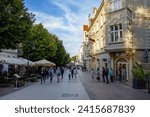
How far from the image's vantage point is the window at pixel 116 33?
1288 inches

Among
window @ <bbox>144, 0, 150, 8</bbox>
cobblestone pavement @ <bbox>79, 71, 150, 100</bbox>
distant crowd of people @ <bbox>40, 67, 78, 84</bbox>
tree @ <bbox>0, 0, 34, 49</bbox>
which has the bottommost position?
cobblestone pavement @ <bbox>79, 71, 150, 100</bbox>

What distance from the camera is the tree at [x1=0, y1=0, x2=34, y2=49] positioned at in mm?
22484

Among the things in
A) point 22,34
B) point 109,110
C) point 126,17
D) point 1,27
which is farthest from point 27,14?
point 109,110

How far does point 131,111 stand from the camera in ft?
23.5

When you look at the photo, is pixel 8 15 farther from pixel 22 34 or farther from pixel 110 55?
pixel 110 55

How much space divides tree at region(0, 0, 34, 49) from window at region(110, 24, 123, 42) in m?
11.2

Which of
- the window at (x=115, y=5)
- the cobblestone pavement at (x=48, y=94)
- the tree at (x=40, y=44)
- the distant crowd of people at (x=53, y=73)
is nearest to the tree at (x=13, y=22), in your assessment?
the cobblestone pavement at (x=48, y=94)

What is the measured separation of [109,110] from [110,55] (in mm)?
27717

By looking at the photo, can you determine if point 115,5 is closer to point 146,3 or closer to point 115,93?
point 146,3

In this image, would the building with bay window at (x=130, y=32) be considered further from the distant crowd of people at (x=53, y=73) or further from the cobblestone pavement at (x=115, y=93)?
the cobblestone pavement at (x=115, y=93)

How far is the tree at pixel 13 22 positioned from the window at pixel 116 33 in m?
11.2

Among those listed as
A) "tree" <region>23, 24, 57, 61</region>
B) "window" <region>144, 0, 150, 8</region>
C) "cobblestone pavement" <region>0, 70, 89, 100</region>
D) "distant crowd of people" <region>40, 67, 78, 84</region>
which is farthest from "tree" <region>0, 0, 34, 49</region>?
"tree" <region>23, 24, 57, 61</region>

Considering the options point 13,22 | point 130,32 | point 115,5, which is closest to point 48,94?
point 13,22

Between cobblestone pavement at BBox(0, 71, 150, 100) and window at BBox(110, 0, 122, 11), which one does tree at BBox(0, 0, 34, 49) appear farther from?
window at BBox(110, 0, 122, 11)
